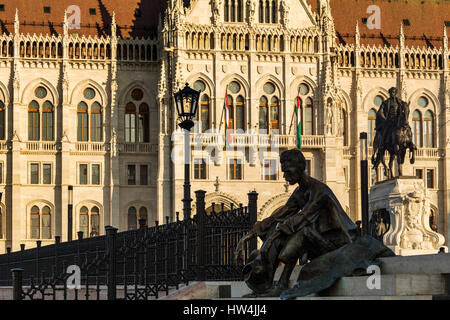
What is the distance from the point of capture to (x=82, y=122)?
56969mm

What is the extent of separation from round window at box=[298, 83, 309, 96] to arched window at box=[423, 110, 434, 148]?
8.59 metres

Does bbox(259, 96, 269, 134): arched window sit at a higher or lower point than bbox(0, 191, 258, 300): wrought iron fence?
higher

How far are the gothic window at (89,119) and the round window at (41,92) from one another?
1993 mm

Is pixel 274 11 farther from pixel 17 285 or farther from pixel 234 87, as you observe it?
pixel 17 285

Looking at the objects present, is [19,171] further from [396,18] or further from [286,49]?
[396,18]

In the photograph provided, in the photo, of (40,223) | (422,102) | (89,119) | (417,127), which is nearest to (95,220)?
(40,223)

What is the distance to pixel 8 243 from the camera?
180ft

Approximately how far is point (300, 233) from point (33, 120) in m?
45.2

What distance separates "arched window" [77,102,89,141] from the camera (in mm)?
56875

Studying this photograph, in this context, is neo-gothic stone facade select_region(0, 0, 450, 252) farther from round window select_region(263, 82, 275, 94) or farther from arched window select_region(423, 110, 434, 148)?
arched window select_region(423, 110, 434, 148)

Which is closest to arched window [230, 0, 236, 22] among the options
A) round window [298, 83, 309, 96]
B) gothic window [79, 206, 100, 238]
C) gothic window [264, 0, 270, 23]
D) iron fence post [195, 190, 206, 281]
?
gothic window [264, 0, 270, 23]

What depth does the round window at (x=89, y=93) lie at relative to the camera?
187 ft
